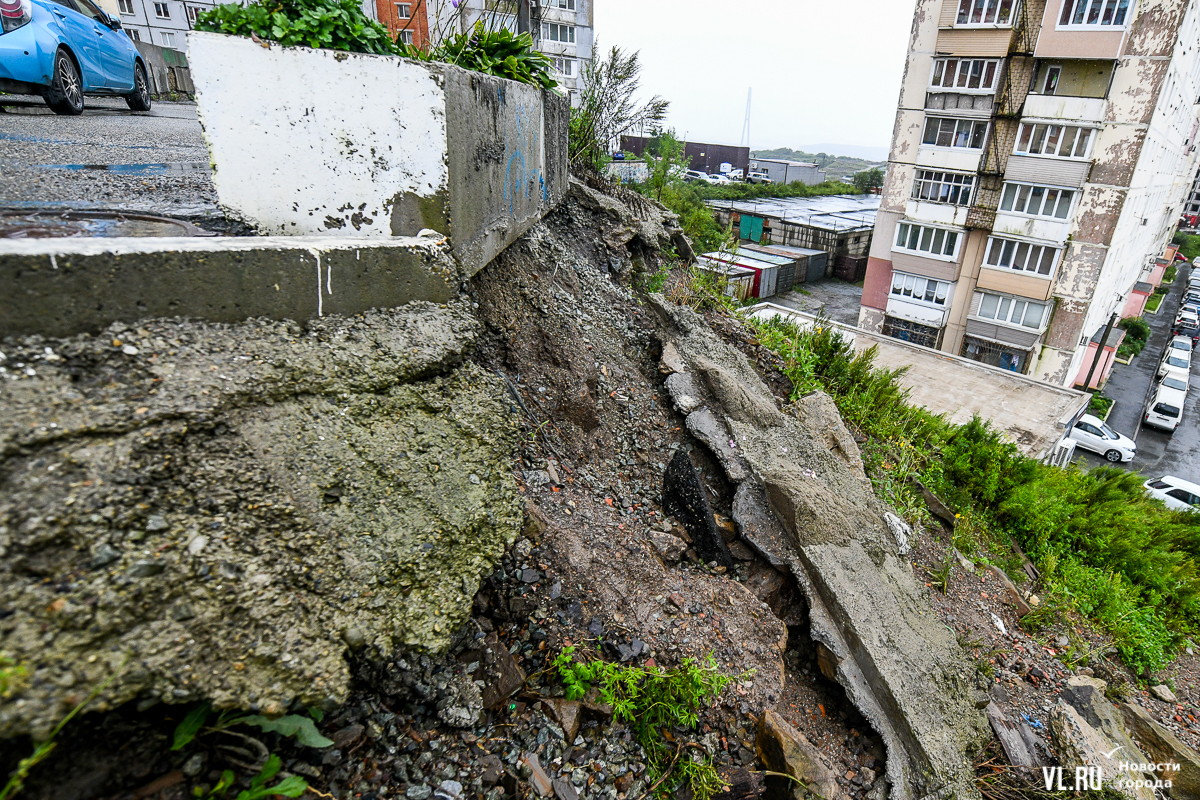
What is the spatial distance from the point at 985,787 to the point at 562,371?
4.24 metres

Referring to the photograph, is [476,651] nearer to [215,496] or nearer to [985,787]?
[215,496]

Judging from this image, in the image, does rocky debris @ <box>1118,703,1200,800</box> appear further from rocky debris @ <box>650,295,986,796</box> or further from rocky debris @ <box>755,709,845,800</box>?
rocky debris @ <box>755,709,845,800</box>

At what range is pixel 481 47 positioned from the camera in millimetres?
3973

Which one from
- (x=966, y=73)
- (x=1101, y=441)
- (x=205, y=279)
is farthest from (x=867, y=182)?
(x=205, y=279)

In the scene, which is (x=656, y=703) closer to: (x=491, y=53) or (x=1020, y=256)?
(x=491, y=53)

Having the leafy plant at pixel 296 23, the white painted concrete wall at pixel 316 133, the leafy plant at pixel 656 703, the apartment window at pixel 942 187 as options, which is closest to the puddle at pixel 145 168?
the white painted concrete wall at pixel 316 133

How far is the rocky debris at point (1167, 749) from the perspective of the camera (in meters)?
4.97

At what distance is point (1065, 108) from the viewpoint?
15562 millimetres

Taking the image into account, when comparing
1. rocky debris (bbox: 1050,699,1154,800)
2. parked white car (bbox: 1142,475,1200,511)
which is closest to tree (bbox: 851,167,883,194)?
parked white car (bbox: 1142,475,1200,511)

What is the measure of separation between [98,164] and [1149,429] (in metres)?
29.3

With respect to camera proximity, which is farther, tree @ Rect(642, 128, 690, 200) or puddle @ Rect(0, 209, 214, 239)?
tree @ Rect(642, 128, 690, 200)

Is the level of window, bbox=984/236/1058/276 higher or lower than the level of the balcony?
lower

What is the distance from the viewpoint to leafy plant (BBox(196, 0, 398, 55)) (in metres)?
2.77

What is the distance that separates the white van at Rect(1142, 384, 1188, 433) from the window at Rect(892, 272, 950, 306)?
9.57 metres
